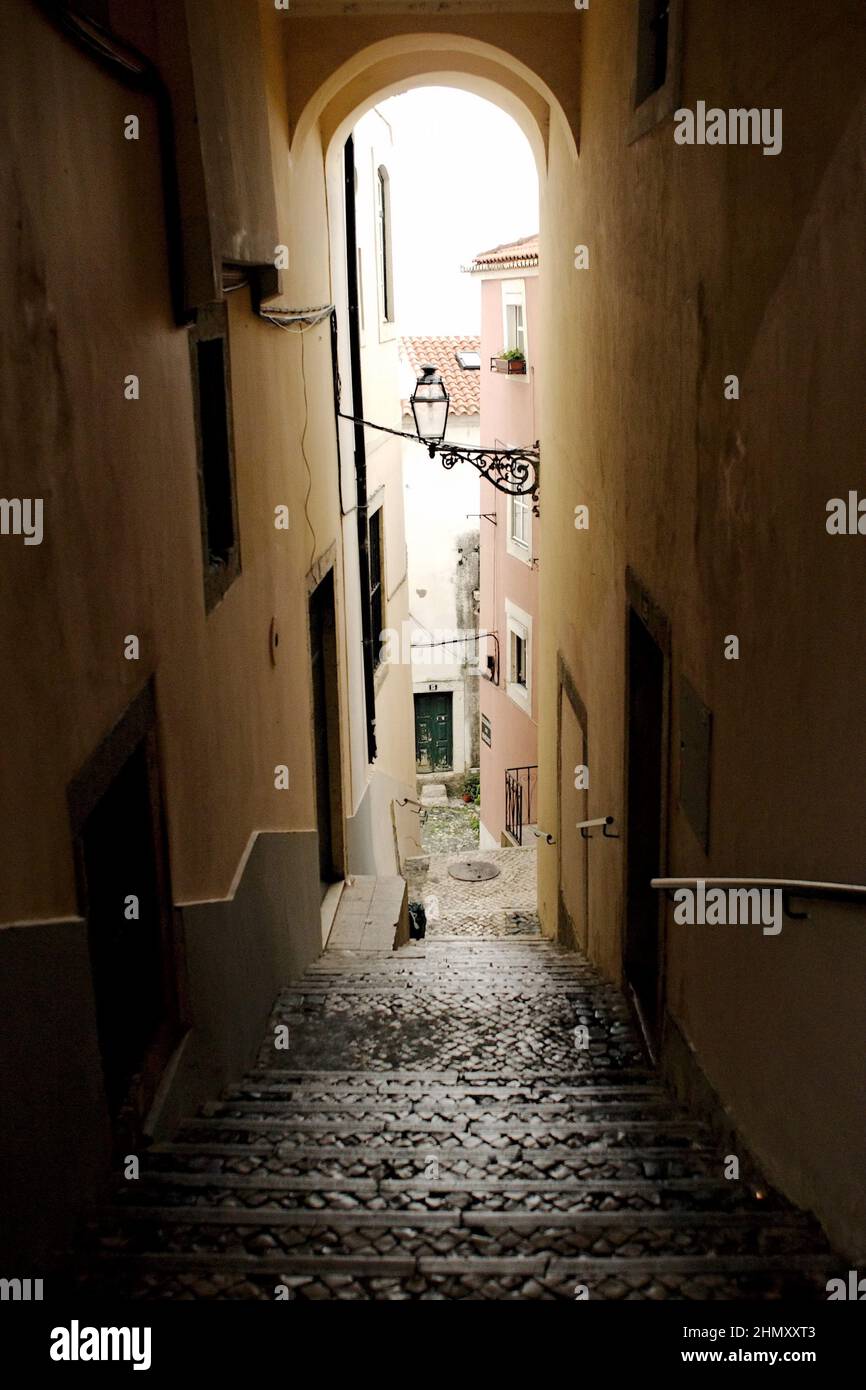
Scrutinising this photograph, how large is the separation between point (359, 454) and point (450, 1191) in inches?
372

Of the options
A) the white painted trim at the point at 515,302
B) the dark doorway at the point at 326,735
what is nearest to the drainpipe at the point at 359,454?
the dark doorway at the point at 326,735

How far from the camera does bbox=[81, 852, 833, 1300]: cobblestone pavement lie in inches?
141

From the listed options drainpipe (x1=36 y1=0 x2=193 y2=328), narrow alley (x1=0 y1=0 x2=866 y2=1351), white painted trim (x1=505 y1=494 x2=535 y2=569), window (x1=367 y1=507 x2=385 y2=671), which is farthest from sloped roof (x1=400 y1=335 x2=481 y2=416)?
drainpipe (x1=36 y1=0 x2=193 y2=328)

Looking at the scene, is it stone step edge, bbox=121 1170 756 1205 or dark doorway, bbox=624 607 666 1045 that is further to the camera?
dark doorway, bbox=624 607 666 1045

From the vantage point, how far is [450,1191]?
4.36m

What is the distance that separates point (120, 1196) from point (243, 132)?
17.2ft

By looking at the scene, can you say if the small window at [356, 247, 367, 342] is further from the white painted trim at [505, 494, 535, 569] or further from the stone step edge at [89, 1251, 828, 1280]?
the stone step edge at [89, 1251, 828, 1280]

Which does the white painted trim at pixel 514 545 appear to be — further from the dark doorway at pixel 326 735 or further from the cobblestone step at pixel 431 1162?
the cobblestone step at pixel 431 1162

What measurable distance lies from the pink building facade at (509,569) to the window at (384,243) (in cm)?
284

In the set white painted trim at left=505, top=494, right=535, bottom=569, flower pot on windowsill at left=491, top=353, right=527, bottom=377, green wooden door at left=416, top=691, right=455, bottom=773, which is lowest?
green wooden door at left=416, top=691, right=455, bottom=773

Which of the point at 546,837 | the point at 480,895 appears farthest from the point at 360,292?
the point at 480,895

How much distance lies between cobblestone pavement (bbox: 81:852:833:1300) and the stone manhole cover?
12.6 m

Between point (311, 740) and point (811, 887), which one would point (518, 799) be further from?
point (811, 887)
